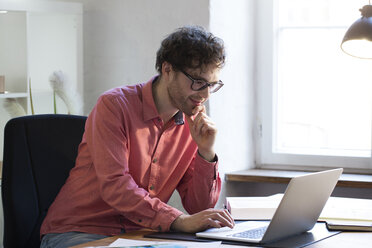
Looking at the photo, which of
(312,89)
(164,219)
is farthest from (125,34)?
(164,219)

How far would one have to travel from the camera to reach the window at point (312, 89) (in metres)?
3.05

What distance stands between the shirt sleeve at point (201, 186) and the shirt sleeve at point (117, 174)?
0.24 metres

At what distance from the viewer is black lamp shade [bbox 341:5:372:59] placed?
1990 millimetres

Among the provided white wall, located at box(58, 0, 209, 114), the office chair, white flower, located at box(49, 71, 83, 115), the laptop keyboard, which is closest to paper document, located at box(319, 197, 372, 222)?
the laptop keyboard

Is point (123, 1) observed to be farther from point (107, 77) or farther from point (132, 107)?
point (132, 107)

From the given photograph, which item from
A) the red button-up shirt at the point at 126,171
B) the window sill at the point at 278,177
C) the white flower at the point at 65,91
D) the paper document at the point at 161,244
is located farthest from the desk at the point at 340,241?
the white flower at the point at 65,91

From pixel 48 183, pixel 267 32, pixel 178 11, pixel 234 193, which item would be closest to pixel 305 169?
pixel 234 193

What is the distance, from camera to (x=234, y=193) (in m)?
3.11

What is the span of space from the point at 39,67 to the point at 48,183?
854mm

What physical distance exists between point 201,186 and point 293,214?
511 mm

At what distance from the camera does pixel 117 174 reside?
1.88m

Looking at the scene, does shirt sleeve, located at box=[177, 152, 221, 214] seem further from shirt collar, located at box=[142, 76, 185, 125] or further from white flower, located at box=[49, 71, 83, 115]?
white flower, located at box=[49, 71, 83, 115]

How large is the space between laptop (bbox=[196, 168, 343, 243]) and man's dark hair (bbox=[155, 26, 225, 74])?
52cm

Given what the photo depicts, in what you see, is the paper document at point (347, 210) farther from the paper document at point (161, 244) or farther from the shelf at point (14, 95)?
the shelf at point (14, 95)
